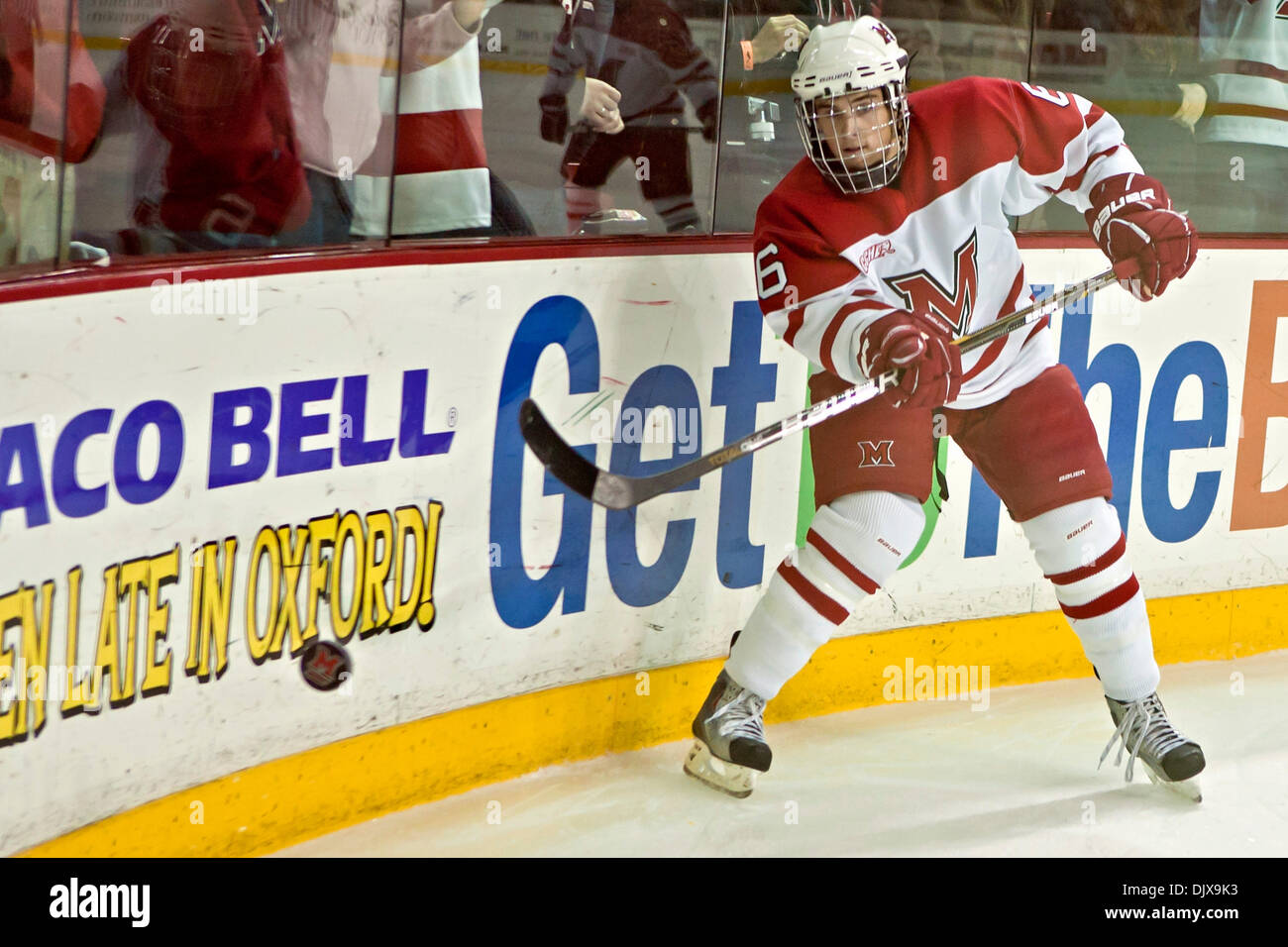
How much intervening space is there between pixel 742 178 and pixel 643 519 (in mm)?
760

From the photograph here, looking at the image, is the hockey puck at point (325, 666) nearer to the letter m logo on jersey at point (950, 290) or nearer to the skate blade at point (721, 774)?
the skate blade at point (721, 774)

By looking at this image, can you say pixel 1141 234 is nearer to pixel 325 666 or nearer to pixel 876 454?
pixel 876 454

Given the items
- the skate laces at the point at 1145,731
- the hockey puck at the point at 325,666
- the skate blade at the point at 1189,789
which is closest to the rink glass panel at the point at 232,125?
the hockey puck at the point at 325,666

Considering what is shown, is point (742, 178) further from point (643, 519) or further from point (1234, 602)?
point (1234, 602)

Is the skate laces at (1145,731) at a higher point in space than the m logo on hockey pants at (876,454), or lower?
lower

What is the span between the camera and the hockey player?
2.30m

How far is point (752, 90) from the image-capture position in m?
2.87

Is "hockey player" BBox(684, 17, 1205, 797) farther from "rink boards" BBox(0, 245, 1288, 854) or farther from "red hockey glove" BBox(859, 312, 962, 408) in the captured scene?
"rink boards" BBox(0, 245, 1288, 854)

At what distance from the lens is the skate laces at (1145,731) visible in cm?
250

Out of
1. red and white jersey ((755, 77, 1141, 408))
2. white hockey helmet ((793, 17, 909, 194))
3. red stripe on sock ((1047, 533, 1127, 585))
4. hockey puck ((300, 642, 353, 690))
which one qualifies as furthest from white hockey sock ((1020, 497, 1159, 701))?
hockey puck ((300, 642, 353, 690))

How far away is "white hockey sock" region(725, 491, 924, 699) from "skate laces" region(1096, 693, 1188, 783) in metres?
0.53

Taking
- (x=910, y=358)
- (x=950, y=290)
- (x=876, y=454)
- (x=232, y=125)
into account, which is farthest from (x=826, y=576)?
(x=232, y=125)

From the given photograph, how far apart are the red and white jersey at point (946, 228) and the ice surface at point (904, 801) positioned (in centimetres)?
71

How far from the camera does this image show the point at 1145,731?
252 centimetres
